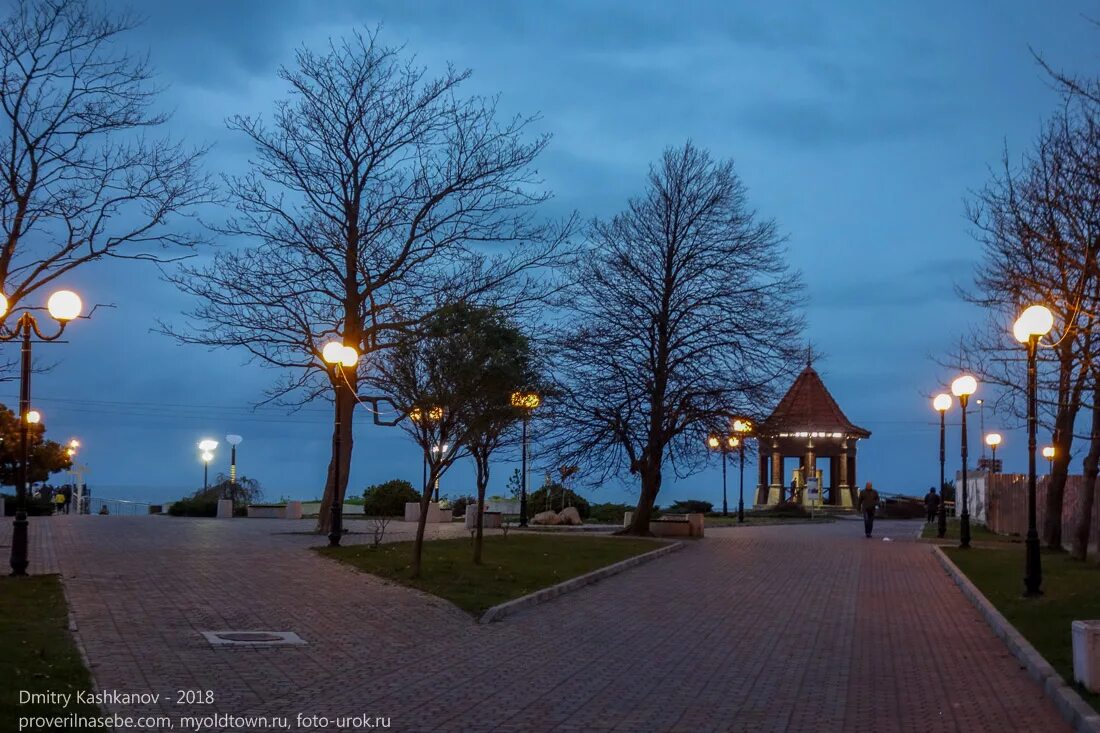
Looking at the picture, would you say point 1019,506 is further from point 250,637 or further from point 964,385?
point 250,637

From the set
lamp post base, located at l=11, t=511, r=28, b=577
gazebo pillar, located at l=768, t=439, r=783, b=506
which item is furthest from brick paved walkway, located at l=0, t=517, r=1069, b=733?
gazebo pillar, located at l=768, t=439, r=783, b=506

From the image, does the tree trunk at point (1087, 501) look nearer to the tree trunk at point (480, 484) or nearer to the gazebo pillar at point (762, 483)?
the tree trunk at point (480, 484)

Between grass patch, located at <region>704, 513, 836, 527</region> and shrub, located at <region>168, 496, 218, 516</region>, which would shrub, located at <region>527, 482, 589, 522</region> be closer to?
grass patch, located at <region>704, 513, 836, 527</region>

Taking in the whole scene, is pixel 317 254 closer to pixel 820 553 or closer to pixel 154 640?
pixel 820 553

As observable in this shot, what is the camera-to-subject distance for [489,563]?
21.9 metres

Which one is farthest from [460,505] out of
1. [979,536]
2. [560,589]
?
[560,589]

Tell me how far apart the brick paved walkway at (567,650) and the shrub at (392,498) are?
22.0 meters

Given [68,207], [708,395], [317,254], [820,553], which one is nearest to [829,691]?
[68,207]

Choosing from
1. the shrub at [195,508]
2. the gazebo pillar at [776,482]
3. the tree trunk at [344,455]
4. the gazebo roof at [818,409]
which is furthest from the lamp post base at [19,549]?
the gazebo pillar at [776,482]

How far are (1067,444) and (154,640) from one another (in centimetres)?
2329

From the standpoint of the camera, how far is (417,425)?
18.9m

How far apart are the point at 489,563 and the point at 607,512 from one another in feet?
99.3

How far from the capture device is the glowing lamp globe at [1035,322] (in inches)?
680

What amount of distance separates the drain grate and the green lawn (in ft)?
11.2
